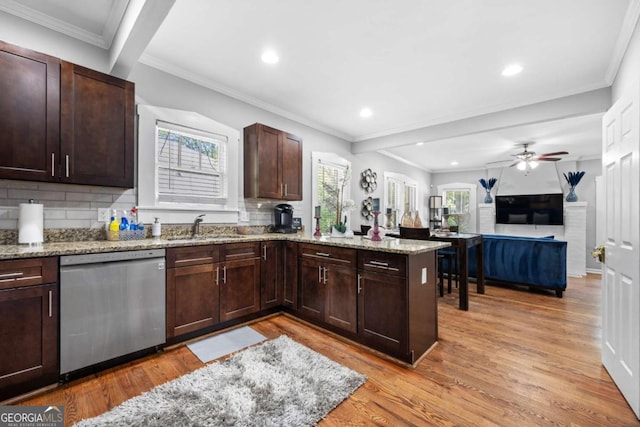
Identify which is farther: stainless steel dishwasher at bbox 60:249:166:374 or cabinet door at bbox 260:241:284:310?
cabinet door at bbox 260:241:284:310

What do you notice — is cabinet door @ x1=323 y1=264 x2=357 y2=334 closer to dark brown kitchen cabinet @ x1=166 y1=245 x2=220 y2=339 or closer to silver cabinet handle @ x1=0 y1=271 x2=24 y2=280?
dark brown kitchen cabinet @ x1=166 y1=245 x2=220 y2=339

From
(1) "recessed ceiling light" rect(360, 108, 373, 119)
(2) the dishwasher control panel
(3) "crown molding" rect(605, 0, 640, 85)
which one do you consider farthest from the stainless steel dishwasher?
(3) "crown molding" rect(605, 0, 640, 85)

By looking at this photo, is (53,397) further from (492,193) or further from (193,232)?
(492,193)

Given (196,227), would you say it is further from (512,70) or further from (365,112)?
(512,70)

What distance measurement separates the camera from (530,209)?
723cm

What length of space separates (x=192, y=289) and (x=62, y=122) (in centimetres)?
169

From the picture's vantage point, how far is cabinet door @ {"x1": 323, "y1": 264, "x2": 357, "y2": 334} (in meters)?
2.57

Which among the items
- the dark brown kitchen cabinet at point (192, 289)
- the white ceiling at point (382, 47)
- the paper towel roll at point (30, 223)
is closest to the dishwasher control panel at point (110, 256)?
the dark brown kitchen cabinet at point (192, 289)

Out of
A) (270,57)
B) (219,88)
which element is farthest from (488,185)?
(219,88)

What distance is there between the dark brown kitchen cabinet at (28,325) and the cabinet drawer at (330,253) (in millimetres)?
2011

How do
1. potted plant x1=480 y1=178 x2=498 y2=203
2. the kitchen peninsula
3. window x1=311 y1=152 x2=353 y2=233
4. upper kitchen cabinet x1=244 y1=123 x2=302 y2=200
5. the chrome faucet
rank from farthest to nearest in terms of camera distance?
potted plant x1=480 y1=178 x2=498 y2=203
window x1=311 y1=152 x2=353 y2=233
upper kitchen cabinet x1=244 y1=123 x2=302 y2=200
the chrome faucet
the kitchen peninsula

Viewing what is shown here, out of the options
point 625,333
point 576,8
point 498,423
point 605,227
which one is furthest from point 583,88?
point 498,423

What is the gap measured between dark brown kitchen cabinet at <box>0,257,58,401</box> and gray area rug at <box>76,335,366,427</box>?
61 centimetres

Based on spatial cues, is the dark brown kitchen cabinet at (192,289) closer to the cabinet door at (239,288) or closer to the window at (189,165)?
the cabinet door at (239,288)
